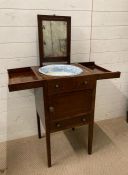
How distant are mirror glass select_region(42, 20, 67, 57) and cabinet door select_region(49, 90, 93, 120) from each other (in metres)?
0.42

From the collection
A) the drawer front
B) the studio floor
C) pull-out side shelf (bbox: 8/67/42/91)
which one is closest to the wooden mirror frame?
pull-out side shelf (bbox: 8/67/42/91)

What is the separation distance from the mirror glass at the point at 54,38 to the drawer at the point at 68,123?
22.4 inches

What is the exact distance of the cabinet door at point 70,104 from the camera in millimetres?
1382

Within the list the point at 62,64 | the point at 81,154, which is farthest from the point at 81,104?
the point at 81,154

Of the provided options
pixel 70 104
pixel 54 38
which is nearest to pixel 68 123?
pixel 70 104

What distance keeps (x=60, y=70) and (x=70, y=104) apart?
1.01 feet

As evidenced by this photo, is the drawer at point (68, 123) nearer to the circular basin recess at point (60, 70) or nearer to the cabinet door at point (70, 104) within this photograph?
the cabinet door at point (70, 104)

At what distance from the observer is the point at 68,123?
4.90 feet

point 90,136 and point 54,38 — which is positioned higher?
point 54,38

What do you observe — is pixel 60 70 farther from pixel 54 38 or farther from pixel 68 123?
pixel 68 123

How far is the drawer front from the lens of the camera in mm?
1311

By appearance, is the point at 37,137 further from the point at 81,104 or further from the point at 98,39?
the point at 98,39

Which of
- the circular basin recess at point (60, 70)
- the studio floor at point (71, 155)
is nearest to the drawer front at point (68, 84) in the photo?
the circular basin recess at point (60, 70)

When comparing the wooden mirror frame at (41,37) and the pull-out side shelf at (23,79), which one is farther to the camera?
the wooden mirror frame at (41,37)
